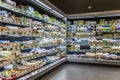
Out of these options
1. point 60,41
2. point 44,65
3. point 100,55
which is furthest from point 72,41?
point 44,65

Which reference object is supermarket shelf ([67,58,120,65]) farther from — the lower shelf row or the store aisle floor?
the lower shelf row

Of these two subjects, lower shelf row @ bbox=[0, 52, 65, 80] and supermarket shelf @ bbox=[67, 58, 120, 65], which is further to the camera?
supermarket shelf @ bbox=[67, 58, 120, 65]

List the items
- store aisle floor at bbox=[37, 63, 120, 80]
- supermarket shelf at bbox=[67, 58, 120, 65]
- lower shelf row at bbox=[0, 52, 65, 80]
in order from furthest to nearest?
supermarket shelf at bbox=[67, 58, 120, 65] → store aisle floor at bbox=[37, 63, 120, 80] → lower shelf row at bbox=[0, 52, 65, 80]

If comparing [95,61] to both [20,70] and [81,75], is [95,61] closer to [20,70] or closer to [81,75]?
[81,75]

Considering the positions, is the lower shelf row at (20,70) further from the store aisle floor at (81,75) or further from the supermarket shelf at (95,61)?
the supermarket shelf at (95,61)

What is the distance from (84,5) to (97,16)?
32.5 inches

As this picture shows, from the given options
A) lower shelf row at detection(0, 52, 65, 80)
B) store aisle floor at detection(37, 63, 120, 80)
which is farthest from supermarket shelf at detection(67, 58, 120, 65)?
lower shelf row at detection(0, 52, 65, 80)

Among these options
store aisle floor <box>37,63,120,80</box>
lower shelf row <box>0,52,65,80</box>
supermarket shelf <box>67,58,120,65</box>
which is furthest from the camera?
supermarket shelf <box>67,58,120,65</box>

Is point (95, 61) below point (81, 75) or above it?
above

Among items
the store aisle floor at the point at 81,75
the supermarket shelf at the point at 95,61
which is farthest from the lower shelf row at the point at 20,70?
the supermarket shelf at the point at 95,61

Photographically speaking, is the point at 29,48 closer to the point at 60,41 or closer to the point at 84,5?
the point at 60,41

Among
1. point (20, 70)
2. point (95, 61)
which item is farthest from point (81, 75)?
point (20, 70)

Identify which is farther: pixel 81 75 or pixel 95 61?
pixel 95 61

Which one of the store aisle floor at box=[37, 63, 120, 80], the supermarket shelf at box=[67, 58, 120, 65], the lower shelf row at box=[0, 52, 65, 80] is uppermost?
the lower shelf row at box=[0, 52, 65, 80]
